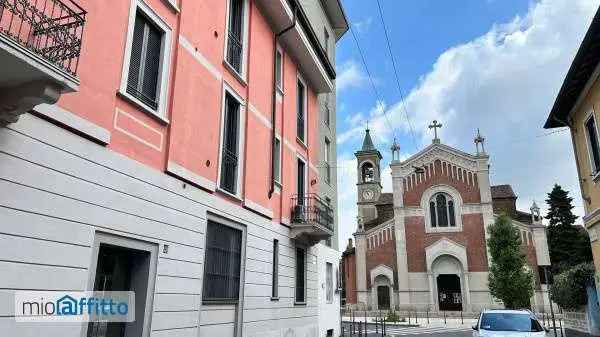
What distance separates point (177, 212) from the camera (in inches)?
350

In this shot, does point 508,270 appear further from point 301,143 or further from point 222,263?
point 222,263

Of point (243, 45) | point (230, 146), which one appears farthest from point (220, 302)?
point (243, 45)

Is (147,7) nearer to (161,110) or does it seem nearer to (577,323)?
(161,110)

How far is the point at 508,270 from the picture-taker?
35.7 m

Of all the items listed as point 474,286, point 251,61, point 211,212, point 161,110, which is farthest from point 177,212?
point 474,286

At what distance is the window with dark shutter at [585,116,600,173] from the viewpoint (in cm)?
1353

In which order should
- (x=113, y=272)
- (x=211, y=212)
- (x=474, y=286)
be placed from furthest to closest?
(x=474, y=286)
(x=211, y=212)
(x=113, y=272)

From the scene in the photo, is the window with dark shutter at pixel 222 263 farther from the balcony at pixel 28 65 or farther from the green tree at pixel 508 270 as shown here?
the green tree at pixel 508 270

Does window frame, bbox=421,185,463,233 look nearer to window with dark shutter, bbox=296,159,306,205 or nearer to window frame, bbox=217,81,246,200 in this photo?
window with dark shutter, bbox=296,159,306,205

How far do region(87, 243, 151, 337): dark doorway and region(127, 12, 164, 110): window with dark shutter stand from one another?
2729mm

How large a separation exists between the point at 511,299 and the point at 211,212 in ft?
104

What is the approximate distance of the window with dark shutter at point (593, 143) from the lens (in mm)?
13531

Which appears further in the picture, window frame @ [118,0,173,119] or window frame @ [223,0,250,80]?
window frame @ [223,0,250,80]

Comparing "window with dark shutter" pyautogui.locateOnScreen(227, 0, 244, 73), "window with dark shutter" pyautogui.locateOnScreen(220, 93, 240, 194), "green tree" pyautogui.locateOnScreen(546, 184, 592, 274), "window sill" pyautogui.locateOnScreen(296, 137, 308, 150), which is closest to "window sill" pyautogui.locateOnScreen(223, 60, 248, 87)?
"window with dark shutter" pyautogui.locateOnScreen(227, 0, 244, 73)
